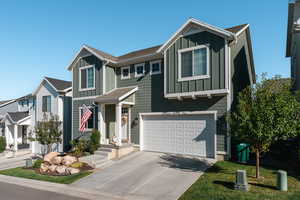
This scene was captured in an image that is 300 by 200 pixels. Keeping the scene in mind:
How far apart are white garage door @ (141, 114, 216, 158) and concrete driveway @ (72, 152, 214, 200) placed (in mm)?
678

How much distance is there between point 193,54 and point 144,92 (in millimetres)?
4507

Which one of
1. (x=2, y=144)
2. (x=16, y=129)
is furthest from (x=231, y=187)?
(x=2, y=144)

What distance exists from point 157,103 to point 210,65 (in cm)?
438

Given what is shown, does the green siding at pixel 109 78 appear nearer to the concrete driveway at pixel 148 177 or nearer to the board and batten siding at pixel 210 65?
the board and batten siding at pixel 210 65

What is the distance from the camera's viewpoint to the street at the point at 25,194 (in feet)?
24.0

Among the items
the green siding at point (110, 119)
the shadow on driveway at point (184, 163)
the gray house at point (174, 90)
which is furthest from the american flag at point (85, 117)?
the shadow on driveway at point (184, 163)

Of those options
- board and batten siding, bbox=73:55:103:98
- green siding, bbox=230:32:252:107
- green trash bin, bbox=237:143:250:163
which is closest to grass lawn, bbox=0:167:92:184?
board and batten siding, bbox=73:55:103:98

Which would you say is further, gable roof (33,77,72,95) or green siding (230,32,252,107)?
gable roof (33,77,72,95)

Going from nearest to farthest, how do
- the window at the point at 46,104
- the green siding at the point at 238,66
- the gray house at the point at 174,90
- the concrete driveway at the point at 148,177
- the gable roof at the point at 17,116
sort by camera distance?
the concrete driveway at the point at 148,177 → the gray house at the point at 174,90 → the green siding at the point at 238,66 → the window at the point at 46,104 → the gable roof at the point at 17,116

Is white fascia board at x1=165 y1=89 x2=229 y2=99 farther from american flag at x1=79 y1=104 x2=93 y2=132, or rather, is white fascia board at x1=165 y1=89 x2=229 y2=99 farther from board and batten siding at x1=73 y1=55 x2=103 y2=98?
american flag at x1=79 y1=104 x2=93 y2=132

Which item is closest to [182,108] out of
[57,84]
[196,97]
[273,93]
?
[196,97]

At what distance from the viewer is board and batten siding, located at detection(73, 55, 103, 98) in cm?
1510

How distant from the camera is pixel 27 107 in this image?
77.0 feet

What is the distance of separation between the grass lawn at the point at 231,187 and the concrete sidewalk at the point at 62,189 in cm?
304
